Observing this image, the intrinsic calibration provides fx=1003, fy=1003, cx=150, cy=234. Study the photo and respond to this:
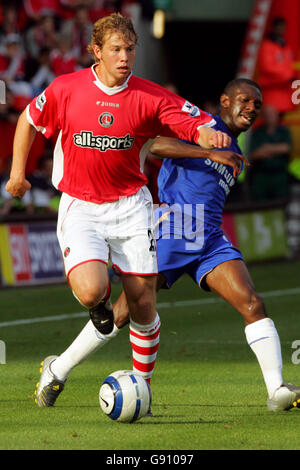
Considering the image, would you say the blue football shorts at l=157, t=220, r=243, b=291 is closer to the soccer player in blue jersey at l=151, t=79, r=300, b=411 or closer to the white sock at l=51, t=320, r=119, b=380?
the soccer player in blue jersey at l=151, t=79, r=300, b=411

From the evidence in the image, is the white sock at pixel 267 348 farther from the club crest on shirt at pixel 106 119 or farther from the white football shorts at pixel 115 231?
the club crest on shirt at pixel 106 119

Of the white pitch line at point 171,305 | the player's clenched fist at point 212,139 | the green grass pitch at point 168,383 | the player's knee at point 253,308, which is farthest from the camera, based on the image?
the white pitch line at point 171,305

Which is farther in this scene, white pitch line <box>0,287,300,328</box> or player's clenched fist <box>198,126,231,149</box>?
white pitch line <box>0,287,300,328</box>

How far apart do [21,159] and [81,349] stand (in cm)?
140

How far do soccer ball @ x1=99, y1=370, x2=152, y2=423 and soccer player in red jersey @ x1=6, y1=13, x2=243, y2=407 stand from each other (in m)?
0.37

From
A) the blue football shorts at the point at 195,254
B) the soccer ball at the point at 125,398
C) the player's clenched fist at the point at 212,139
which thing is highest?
the player's clenched fist at the point at 212,139

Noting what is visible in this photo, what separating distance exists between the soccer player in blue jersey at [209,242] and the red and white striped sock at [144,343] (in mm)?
345

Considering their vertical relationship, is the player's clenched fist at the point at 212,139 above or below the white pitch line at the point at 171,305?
above

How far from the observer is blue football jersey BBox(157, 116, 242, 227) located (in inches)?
305

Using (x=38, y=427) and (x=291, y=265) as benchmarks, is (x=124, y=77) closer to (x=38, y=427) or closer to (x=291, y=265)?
(x=38, y=427)

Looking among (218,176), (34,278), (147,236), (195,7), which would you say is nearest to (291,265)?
(34,278)

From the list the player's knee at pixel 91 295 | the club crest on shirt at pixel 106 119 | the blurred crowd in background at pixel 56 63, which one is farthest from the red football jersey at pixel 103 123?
the blurred crowd in background at pixel 56 63

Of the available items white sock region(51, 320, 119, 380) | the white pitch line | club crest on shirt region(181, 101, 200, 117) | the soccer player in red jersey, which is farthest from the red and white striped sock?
the white pitch line

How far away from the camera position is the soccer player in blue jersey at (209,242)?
7.06 meters
